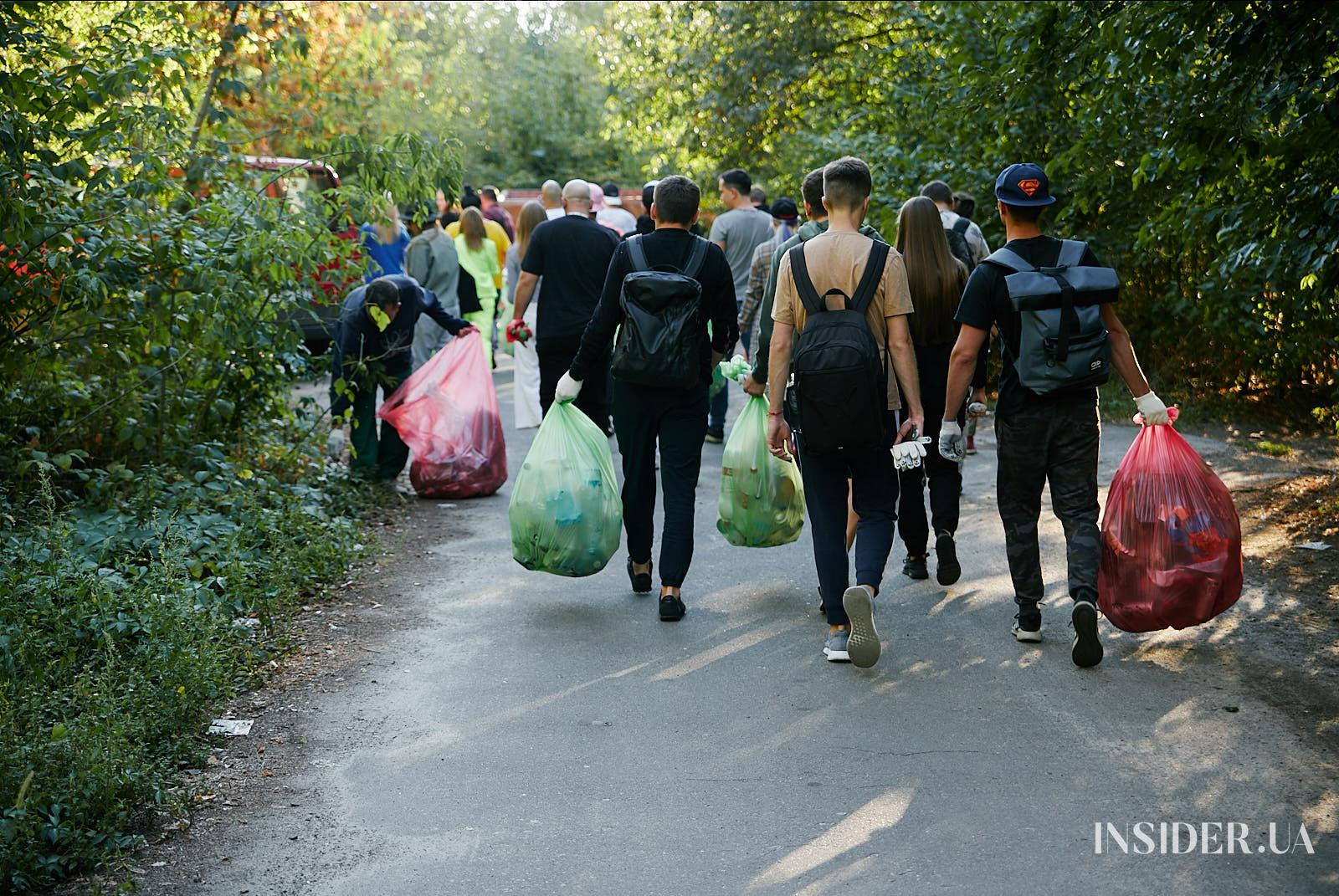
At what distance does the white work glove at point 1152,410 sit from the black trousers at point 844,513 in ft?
3.37

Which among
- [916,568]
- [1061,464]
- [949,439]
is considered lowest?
[916,568]

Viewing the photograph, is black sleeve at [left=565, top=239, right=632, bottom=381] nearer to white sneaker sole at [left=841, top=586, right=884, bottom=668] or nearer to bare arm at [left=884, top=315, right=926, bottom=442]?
bare arm at [left=884, top=315, right=926, bottom=442]

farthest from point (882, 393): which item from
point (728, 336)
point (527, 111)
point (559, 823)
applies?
point (527, 111)

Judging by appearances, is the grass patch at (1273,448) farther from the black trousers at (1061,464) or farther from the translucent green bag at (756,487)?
the black trousers at (1061,464)

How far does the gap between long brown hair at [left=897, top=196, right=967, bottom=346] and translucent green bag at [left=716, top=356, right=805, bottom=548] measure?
0.86 m

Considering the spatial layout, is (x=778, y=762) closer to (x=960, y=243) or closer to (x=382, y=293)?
(x=960, y=243)

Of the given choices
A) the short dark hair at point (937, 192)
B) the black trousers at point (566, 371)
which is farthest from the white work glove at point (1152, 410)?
the black trousers at point (566, 371)

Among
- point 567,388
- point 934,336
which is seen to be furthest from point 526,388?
point 934,336

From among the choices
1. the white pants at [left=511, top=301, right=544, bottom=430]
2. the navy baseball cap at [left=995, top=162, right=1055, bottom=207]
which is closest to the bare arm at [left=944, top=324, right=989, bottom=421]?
the navy baseball cap at [left=995, top=162, right=1055, bottom=207]

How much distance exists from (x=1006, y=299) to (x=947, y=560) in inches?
68.3

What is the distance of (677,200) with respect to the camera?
650 centimetres

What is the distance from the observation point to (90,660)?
5.40 metres

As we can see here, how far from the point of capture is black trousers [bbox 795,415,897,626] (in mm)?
5883

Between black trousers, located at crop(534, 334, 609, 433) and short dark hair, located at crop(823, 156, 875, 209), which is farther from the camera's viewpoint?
black trousers, located at crop(534, 334, 609, 433)
